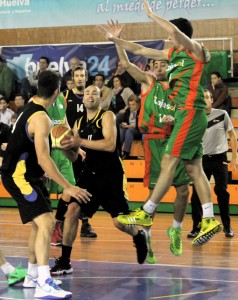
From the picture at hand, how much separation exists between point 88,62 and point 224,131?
622 centimetres

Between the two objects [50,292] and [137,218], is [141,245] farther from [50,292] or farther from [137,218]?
[50,292]

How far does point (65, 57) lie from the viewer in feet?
56.6

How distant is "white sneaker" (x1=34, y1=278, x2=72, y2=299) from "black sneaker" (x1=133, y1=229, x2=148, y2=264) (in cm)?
153

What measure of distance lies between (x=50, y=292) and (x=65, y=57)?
34.9ft

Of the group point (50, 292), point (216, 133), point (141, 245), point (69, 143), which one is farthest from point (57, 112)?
point (50, 292)

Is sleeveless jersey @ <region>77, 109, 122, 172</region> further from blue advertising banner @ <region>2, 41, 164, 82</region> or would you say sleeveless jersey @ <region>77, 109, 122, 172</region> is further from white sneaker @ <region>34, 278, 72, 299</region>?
blue advertising banner @ <region>2, 41, 164, 82</region>

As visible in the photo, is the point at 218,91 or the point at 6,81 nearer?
the point at 218,91

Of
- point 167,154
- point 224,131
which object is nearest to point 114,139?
point 167,154

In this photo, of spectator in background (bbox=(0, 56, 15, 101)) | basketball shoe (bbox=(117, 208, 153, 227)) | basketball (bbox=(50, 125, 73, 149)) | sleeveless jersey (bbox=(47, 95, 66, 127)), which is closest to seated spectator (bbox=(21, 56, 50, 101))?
spectator in background (bbox=(0, 56, 15, 101))

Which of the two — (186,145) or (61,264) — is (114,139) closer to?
(186,145)

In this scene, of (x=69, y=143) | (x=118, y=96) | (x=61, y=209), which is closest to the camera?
(x=69, y=143)

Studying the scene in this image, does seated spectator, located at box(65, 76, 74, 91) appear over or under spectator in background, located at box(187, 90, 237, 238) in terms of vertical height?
over

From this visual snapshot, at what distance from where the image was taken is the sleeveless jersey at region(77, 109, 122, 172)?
27.8ft

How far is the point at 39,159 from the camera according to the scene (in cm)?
707
